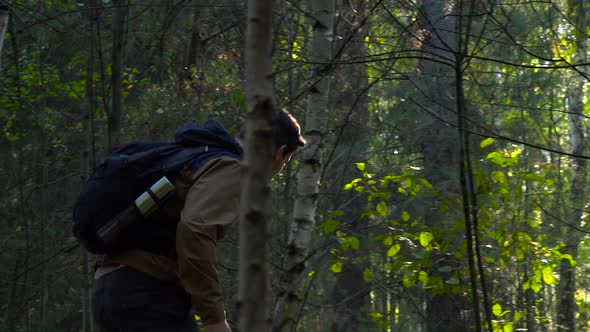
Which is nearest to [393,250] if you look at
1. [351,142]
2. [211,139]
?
[211,139]

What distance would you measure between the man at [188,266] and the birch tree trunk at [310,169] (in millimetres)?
919

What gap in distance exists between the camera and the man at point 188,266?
252 centimetres

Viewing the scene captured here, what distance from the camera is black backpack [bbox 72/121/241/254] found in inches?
105

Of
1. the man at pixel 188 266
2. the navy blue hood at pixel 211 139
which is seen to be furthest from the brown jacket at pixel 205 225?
the navy blue hood at pixel 211 139

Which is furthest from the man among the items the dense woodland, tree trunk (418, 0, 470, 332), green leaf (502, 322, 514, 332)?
tree trunk (418, 0, 470, 332)

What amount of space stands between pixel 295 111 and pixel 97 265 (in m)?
4.40

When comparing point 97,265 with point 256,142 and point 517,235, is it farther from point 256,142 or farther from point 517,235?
point 517,235

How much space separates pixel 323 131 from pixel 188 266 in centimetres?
156

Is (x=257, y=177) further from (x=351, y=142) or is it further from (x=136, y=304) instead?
(x=351, y=142)

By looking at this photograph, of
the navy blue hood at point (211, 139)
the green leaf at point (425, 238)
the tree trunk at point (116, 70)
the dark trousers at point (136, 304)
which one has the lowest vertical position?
the dark trousers at point (136, 304)

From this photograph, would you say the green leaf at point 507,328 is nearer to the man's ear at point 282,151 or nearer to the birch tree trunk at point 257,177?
the man's ear at point 282,151

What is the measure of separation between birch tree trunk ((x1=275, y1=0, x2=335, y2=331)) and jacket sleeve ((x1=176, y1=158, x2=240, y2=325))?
111 centimetres

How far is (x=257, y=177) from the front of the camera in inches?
42.0

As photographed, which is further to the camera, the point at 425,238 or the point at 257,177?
the point at 425,238
